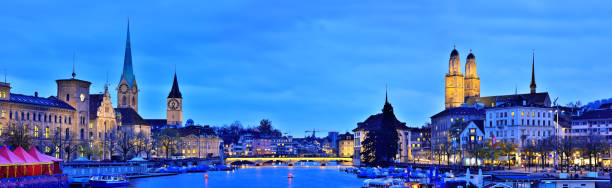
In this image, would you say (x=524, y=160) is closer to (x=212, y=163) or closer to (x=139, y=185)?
(x=139, y=185)

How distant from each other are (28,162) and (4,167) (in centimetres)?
465

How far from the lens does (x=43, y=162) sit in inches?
3063

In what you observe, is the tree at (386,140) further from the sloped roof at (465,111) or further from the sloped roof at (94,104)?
the sloped roof at (94,104)

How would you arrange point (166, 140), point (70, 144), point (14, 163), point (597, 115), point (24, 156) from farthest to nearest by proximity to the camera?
point (166, 140)
point (597, 115)
point (70, 144)
point (24, 156)
point (14, 163)

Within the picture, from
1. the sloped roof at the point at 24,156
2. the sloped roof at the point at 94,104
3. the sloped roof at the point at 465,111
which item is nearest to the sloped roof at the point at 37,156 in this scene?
the sloped roof at the point at 24,156

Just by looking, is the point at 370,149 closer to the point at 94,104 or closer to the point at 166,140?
the point at 166,140

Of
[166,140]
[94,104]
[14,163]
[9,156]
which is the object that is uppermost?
[94,104]

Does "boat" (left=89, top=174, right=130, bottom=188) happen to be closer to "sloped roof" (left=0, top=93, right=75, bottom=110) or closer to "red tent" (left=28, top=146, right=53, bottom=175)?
"red tent" (left=28, top=146, right=53, bottom=175)

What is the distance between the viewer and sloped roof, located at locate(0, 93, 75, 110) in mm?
129125

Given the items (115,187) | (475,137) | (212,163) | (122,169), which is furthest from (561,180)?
(212,163)

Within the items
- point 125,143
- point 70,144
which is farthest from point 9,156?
point 125,143

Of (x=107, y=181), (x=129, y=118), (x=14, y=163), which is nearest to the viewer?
(x=14, y=163)

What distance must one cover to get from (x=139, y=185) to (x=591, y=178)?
5928cm

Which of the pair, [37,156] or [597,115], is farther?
[597,115]
